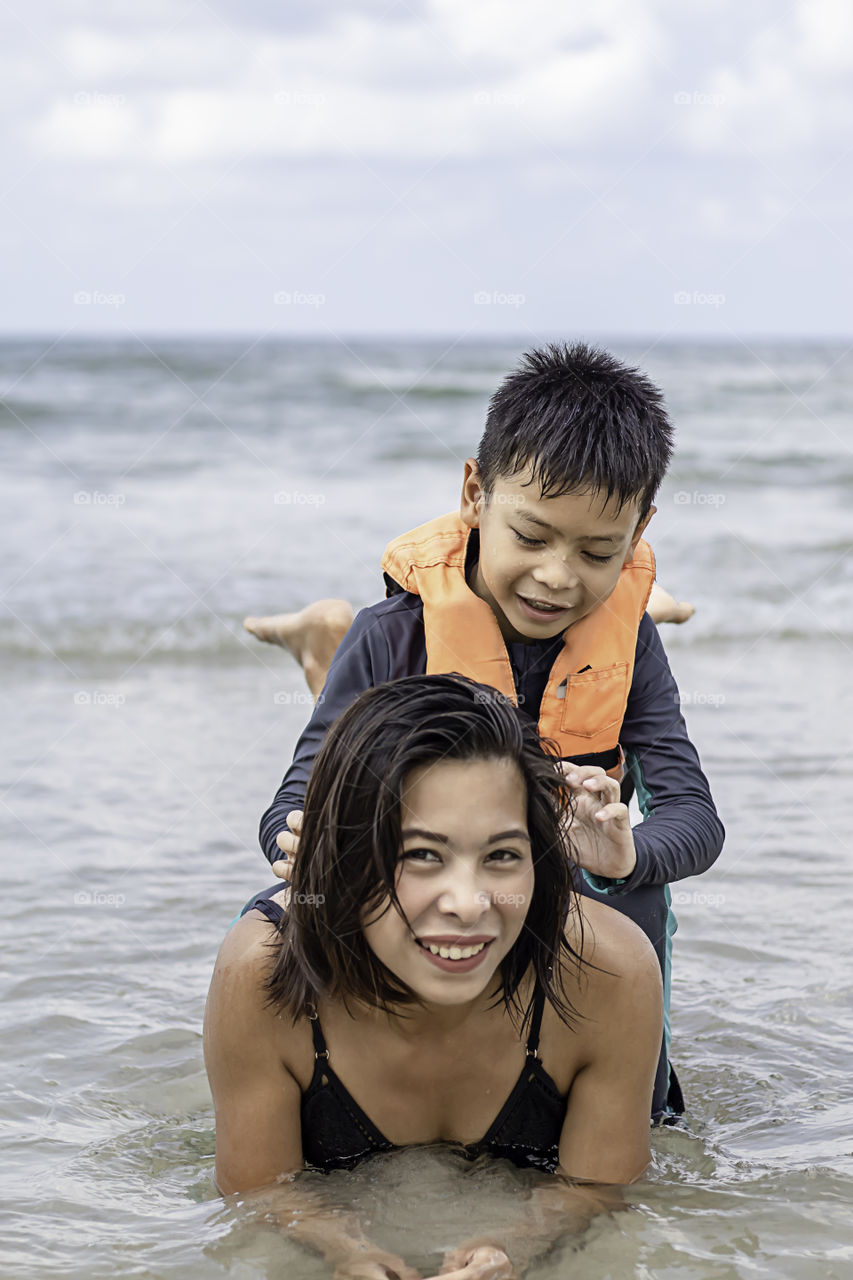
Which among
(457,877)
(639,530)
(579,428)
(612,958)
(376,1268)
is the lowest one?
(376,1268)

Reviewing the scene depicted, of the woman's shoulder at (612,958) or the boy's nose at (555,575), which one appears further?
the boy's nose at (555,575)

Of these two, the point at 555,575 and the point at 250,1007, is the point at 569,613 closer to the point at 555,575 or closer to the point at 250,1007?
the point at 555,575

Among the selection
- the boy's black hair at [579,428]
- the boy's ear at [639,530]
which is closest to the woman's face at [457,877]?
the boy's black hair at [579,428]

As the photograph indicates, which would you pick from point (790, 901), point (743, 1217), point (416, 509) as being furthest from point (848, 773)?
point (416, 509)

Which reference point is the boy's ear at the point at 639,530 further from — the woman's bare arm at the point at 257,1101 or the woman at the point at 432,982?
the woman's bare arm at the point at 257,1101

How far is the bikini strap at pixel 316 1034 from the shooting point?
2551 millimetres

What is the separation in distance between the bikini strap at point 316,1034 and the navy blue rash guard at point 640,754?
417mm

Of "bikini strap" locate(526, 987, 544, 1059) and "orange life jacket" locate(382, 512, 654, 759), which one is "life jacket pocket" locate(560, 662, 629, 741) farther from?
"bikini strap" locate(526, 987, 544, 1059)

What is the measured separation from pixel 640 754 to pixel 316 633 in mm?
1577

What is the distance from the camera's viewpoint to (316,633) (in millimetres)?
4609

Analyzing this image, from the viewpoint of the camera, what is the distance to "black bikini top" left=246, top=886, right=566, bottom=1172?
2.62m

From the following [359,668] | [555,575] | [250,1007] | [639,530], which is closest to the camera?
[250,1007]

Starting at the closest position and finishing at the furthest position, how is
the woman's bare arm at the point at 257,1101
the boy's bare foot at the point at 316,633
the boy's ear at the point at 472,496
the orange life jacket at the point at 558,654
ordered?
the woman's bare arm at the point at 257,1101 < the orange life jacket at the point at 558,654 < the boy's ear at the point at 472,496 < the boy's bare foot at the point at 316,633

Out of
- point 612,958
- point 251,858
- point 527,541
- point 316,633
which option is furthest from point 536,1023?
point 251,858
